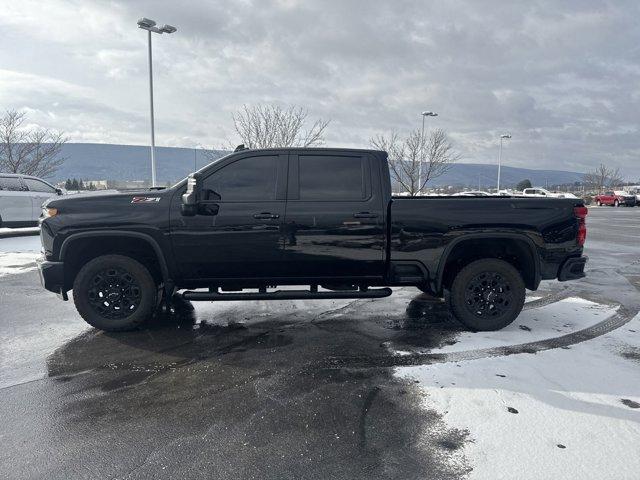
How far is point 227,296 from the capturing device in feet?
15.5

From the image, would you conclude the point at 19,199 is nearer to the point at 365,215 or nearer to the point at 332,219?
the point at 332,219

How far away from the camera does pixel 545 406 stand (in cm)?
324

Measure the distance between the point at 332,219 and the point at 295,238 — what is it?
0.45 meters

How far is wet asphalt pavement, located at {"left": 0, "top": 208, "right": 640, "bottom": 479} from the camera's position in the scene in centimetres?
261

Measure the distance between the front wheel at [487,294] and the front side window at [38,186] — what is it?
13.2 m

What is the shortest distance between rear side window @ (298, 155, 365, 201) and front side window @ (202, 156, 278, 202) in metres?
0.34

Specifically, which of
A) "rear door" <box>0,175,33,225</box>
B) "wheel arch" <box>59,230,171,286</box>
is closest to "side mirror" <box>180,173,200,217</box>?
"wheel arch" <box>59,230,171,286</box>

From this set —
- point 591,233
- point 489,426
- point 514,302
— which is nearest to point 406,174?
point 591,233

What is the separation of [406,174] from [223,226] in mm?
29723

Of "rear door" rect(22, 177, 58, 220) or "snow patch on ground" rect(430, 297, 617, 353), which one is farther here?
"rear door" rect(22, 177, 58, 220)

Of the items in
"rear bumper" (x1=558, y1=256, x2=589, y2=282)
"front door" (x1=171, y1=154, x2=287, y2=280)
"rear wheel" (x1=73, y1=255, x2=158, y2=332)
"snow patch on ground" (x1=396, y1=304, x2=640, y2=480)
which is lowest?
"snow patch on ground" (x1=396, y1=304, x2=640, y2=480)

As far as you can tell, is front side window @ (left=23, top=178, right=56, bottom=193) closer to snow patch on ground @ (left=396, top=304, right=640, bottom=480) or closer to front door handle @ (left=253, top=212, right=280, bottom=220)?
front door handle @ (left=253, top=212, right=280, bottom=220)

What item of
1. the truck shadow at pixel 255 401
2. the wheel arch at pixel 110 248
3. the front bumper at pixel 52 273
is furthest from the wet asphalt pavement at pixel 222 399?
the wheel arch at pixel 110 248

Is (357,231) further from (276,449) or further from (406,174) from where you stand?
(406,174)
